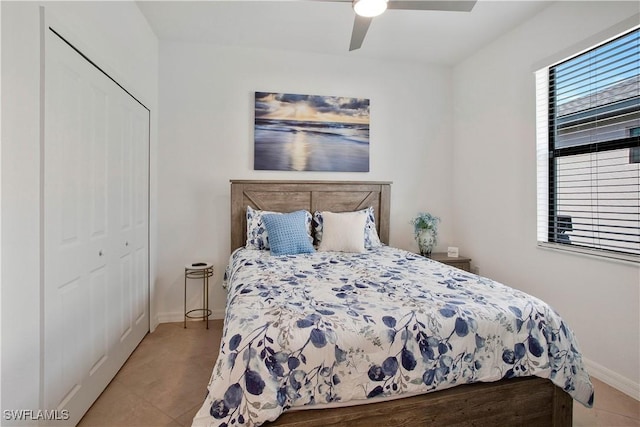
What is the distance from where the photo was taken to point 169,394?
6.34 ft

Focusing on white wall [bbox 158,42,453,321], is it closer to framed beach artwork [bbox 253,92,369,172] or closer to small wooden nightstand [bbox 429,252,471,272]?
framed beach artwork [bbox 253,92,369,172]

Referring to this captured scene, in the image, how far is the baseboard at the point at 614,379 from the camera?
195 centimetres

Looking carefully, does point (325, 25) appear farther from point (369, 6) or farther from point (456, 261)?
point (456, 261)

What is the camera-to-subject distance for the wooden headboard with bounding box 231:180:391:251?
3.13 meters

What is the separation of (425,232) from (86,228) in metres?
2.92

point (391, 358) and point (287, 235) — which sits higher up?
point (287, 235)

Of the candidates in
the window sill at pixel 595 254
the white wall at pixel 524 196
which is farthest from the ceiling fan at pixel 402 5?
the window sill at pixel 595 254

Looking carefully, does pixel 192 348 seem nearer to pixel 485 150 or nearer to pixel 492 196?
pixel 492 196

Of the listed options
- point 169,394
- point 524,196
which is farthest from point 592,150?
point 169,394

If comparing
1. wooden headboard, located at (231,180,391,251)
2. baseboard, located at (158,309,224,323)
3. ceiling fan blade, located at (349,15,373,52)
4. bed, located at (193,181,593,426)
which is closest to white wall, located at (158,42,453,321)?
baseboard, located at (158,309,224,323)

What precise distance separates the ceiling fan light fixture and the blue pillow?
1661 mm

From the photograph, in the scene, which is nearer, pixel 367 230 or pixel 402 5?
pixel 402 5

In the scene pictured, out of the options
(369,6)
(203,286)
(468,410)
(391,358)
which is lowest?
(468,410)

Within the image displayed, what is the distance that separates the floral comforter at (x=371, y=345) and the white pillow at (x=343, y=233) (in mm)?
1038
